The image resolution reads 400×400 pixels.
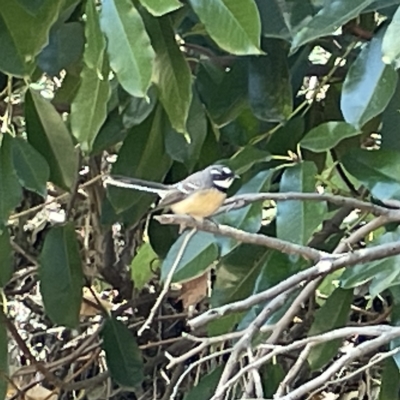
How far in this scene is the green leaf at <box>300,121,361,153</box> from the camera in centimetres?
90

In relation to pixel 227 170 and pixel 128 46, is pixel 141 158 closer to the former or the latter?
pixel 227 170

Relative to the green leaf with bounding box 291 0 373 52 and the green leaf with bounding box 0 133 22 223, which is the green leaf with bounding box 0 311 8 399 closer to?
the green leaf with bounding box 0 133 22 223

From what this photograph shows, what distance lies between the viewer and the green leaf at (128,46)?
657mm

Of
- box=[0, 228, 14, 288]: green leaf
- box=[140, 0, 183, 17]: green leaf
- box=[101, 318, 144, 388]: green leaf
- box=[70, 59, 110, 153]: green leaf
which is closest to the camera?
box=[140, 0, 183, 17]: green leaf

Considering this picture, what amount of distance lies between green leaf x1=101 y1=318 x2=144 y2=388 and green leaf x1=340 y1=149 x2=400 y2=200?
51 centimetres

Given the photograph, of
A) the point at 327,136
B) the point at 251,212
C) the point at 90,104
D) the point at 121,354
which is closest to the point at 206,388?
the point at 121,354

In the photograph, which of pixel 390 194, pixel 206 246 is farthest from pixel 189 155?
pixel 390 194

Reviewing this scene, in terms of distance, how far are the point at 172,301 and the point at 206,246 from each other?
67cm

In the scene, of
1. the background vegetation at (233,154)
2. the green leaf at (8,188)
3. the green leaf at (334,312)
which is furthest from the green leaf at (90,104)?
the green leaf at (334,312)

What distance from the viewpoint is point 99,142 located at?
107 centimetres

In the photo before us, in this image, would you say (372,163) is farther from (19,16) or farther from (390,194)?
(19,16)

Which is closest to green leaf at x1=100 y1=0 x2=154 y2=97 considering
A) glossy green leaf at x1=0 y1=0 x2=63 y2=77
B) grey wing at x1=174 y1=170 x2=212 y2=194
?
glossy green leaf at x1=0 y1=0 x2=63 y2=77

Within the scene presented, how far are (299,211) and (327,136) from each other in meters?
0.08

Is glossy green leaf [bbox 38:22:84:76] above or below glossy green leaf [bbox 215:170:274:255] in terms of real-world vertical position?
above
